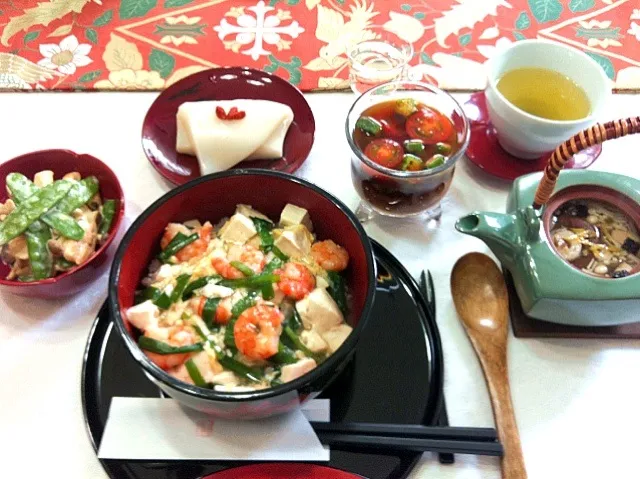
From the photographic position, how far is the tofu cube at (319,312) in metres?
1.01

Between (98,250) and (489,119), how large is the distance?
0.98 meters

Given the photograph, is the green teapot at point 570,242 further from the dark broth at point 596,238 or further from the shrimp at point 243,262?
the shrimp at point 243,262

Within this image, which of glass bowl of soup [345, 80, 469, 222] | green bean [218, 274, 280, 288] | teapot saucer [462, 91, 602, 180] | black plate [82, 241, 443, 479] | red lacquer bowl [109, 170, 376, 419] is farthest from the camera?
teapot saucer [462, 91, 602, 180]

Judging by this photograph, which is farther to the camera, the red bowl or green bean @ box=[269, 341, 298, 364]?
the red bowl

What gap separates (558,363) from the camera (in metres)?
1.09

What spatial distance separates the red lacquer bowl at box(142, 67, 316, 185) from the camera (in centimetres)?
134

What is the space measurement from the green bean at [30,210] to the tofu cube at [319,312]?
57 cm

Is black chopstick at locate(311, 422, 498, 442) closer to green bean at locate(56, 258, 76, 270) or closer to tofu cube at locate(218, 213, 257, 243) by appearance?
tofu cube at locate(218, 213, 257, 243)

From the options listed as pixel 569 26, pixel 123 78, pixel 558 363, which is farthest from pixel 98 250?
pixel 569 26

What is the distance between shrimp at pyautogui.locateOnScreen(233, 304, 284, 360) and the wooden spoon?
1.30ft

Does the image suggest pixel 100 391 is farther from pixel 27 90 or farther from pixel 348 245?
pixel 27 90

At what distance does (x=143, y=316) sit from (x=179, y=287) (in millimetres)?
102

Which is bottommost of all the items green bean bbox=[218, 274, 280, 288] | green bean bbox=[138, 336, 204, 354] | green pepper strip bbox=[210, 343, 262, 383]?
green pepper strip bbox=[210, 343, 262, 383]

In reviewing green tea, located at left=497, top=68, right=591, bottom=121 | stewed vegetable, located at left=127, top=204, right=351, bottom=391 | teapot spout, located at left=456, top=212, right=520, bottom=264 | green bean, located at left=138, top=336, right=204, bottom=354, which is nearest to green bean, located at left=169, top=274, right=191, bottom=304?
stewed vegetable, located at left=127, top=204, right=351, bottom=391
